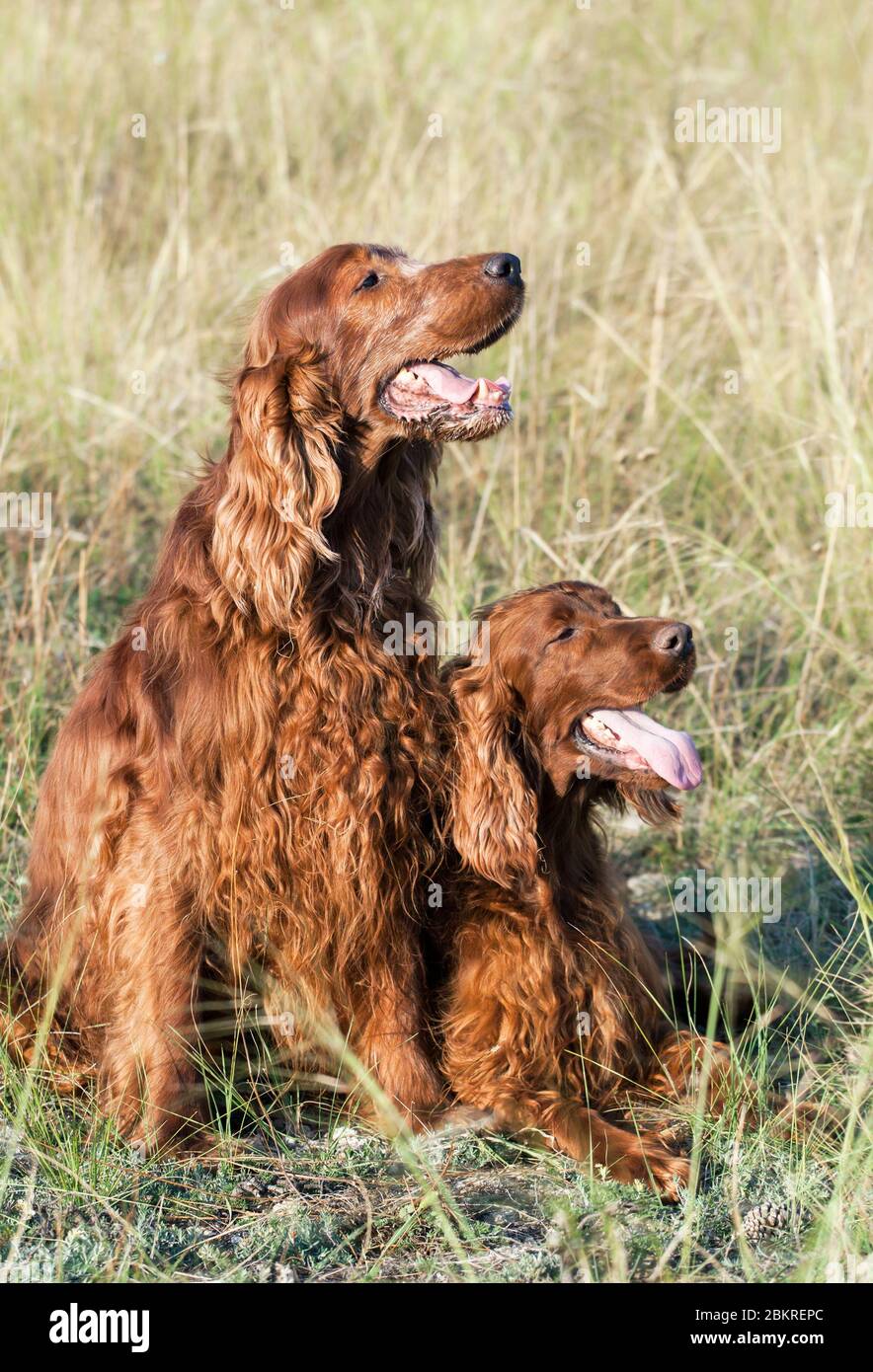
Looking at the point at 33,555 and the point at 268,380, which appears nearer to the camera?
the point at 268,380

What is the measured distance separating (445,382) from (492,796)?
0.89 meters

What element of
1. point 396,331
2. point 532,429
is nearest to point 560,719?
point 396,331

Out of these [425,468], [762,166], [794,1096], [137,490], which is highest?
[762,166]

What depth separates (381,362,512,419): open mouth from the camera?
318 centimetres

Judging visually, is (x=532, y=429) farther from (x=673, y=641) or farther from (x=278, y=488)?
(x=278, y=488)

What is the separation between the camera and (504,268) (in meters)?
3.24

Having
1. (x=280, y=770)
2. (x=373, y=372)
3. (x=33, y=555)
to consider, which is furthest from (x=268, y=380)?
(x=33, y=555)

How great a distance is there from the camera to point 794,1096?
3252 mm

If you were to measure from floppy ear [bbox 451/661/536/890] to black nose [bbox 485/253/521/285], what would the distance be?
0.86m

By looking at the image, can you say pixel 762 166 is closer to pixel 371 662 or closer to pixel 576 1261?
pixel 371 662

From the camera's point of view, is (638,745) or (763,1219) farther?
(638,745)

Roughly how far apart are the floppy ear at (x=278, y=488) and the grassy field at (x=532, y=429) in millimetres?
869

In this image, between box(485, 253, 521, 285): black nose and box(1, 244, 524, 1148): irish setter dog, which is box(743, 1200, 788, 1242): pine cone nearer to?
box(1, 244, 524, 1148): irish setter dog

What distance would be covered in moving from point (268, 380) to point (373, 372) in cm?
23
